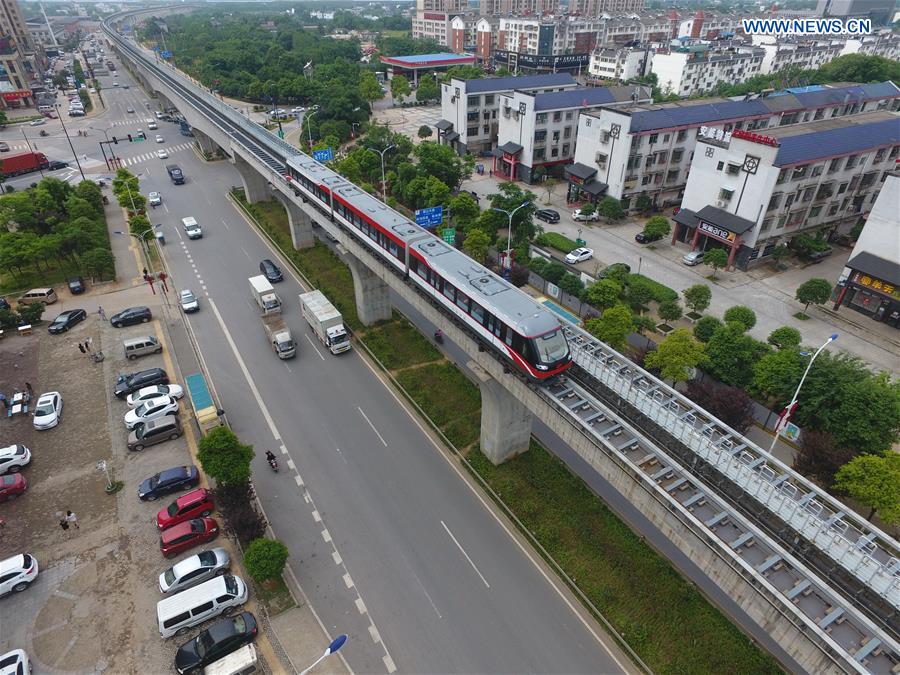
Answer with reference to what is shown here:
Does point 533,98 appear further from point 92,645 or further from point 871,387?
point 92,645

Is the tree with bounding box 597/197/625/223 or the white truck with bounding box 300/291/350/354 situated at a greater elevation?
the tree with bounding box 597/197/625/223

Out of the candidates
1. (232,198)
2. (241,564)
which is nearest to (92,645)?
(241,564)

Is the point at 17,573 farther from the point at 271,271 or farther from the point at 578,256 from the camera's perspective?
the point at 578,256

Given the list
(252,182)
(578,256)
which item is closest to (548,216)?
(578,256)

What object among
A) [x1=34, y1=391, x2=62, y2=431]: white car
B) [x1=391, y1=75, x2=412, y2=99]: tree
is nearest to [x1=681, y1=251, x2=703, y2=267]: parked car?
[x1=34, y1=391, x2=62, y2=431]: white car

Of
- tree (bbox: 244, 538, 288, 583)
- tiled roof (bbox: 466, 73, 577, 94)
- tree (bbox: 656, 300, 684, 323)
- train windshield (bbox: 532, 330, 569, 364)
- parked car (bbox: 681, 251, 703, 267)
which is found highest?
tiled roof (bbox: 466, 73, 577, 94)

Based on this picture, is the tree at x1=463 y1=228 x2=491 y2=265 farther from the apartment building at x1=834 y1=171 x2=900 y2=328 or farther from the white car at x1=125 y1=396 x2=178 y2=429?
the apartment building at x1=834 y1=171 x2=900 y2=328
